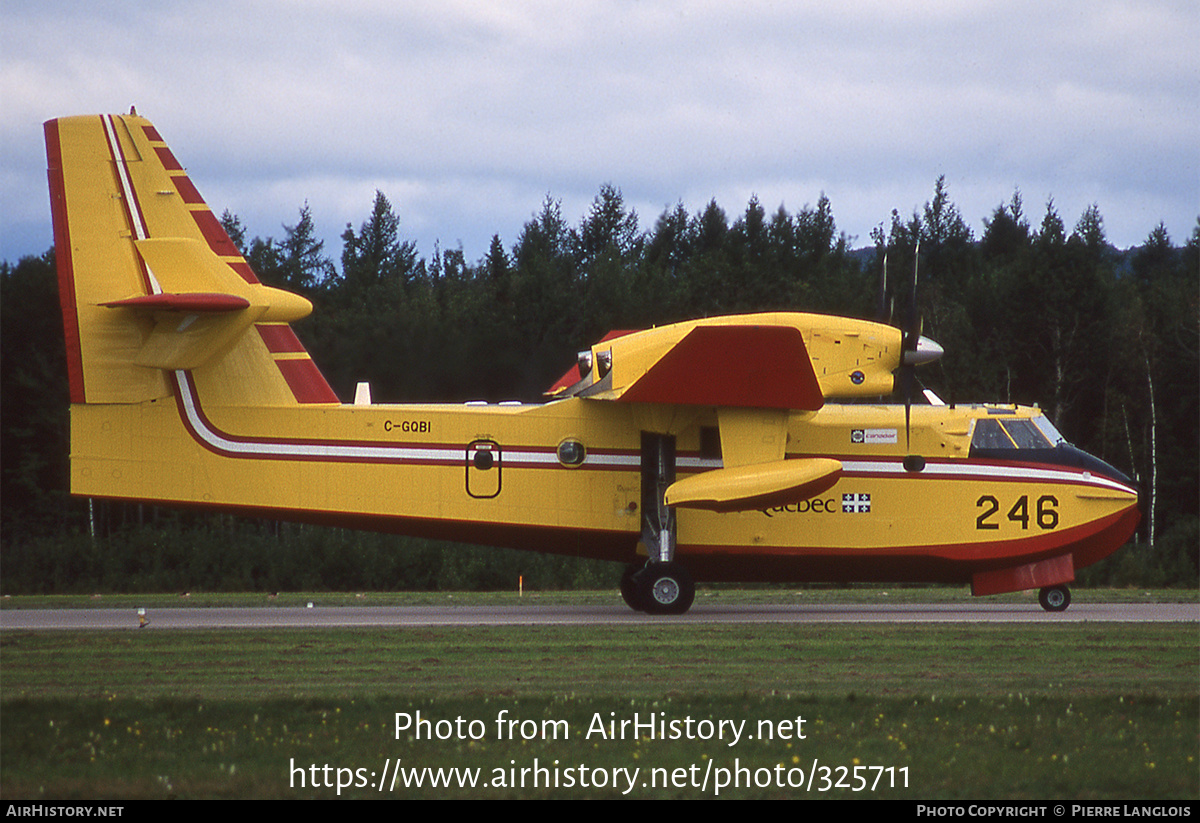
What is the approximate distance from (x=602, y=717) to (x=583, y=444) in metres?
9.23

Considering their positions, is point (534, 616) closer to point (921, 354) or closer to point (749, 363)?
point (749, 363)

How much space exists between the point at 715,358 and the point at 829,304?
2618 cm

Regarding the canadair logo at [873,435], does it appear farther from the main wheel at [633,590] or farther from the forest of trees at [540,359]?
the forest of trees at [540,359]

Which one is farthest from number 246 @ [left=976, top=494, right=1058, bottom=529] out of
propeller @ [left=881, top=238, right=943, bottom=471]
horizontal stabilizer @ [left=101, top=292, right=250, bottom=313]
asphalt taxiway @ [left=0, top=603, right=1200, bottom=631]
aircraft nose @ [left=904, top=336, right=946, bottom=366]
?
horizontal stabilizer @ [left=101, top=292, right=250, bottom=313]

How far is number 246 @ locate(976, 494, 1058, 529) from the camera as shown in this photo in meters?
20.1

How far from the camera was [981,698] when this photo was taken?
1161cm

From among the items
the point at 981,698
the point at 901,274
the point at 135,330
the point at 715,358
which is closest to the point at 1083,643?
the point at 981,698

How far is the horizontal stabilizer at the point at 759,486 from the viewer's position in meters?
18.1

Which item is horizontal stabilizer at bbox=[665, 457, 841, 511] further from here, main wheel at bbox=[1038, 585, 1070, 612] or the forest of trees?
the forest of trees

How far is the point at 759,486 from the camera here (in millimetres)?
18062

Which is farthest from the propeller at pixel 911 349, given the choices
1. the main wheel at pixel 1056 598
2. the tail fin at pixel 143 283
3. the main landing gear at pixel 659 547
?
the tail fin at pixel 143 283
